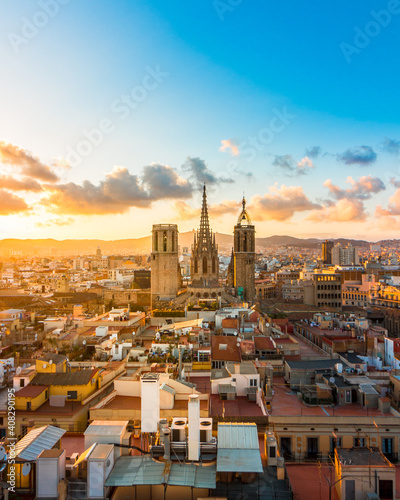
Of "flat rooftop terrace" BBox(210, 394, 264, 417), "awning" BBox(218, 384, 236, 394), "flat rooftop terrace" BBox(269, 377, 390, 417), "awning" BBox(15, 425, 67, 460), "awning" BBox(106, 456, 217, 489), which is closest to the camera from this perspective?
"awning" BBox(106, 456, 217, 489)

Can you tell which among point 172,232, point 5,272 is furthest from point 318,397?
point 5,272

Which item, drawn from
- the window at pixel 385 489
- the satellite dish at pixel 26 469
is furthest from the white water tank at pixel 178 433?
the window at pixel 385 489

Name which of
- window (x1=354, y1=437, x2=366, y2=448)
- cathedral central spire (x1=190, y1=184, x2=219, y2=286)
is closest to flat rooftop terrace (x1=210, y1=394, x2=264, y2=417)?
window (x1=354, y1=437, x2=366, y2=448)

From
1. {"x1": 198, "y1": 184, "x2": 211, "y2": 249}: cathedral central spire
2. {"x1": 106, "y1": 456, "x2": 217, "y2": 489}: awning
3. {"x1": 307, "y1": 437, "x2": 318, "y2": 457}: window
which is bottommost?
{"x1": 307, "y1": 437, "x2": 318, "y2": 457}: window

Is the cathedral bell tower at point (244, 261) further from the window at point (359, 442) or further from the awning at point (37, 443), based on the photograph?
the awning at point (37, 443)

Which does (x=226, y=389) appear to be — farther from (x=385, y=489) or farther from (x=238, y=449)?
(x=385, y=489)

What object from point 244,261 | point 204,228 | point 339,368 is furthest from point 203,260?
point 339,368

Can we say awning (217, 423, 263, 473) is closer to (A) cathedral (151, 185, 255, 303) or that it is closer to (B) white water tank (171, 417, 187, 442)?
(B) white water tank (171, 417, 187, 442)
